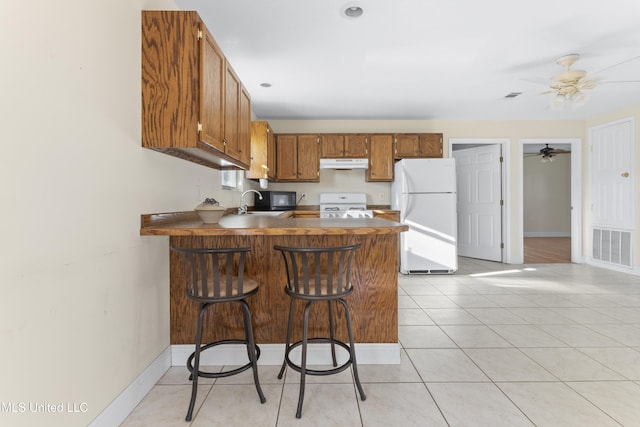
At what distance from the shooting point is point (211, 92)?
1856 millimetres

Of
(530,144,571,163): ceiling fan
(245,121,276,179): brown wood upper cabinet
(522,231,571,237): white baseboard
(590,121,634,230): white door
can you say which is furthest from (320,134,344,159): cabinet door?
(522,231,571,237): white baseboard

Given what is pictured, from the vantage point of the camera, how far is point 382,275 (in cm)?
198

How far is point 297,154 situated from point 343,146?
729 mm

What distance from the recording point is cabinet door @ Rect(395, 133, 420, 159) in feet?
15.9

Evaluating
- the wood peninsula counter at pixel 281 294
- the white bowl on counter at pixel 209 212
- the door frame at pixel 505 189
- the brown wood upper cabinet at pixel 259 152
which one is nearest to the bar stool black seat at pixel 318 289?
the wood peninsula counter at pixel 281 294

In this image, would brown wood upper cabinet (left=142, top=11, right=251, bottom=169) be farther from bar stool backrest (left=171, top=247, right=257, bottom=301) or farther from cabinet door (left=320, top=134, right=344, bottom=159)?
cabinet door (left=320, top=134, right=344, bottom=159)

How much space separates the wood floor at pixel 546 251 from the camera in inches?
213

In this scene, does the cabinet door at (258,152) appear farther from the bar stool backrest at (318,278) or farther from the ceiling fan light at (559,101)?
the ceiling fan light at (559,101)

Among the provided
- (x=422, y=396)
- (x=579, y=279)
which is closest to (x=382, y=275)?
(x=422, y=396)

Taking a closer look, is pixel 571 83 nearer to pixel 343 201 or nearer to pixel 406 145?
pixel 406 145

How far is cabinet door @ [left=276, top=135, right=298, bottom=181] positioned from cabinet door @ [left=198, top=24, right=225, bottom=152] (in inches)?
108

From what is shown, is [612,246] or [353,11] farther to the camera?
[612,246]

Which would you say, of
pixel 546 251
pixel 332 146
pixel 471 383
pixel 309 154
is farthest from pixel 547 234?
pixel 471 383

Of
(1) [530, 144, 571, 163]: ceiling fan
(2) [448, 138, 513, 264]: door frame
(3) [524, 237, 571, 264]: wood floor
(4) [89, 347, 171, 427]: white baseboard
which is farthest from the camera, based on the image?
(1) [530, 144, 571, 163]: ceiling fan
